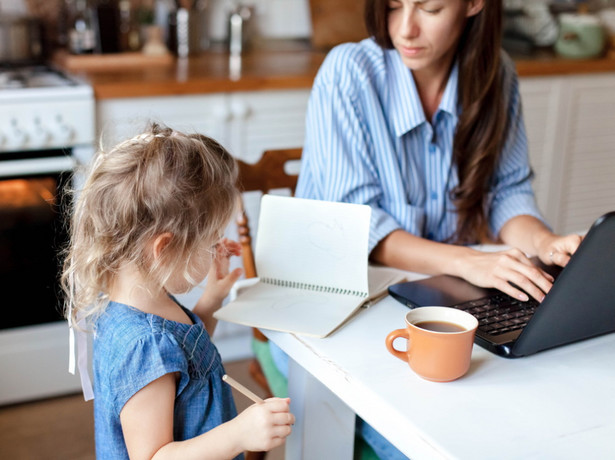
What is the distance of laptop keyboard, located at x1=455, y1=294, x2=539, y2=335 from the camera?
1.09 metres

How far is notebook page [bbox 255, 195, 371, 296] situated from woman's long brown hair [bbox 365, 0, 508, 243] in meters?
0.48

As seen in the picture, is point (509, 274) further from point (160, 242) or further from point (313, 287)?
point (160, 242)

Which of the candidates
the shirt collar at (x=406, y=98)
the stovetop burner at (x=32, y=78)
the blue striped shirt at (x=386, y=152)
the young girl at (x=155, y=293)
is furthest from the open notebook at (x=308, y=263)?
the stovetop burner at (x=32, y=78)

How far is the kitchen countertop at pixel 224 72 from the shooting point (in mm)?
2207

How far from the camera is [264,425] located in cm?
96

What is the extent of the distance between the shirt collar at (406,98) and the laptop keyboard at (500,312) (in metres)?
0.47

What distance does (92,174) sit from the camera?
1057 millimetres

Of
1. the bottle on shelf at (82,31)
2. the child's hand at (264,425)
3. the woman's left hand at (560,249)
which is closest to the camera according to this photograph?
the child's hand at (264,425)

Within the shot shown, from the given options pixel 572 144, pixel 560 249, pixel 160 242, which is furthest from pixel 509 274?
pixel 572 144

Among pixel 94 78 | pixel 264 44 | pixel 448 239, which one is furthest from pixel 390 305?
pixel 264 44

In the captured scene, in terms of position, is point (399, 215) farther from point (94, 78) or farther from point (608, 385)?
point (94, 78)

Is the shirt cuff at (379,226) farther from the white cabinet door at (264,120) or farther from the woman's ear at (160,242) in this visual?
the white cabinet door at (264,120)

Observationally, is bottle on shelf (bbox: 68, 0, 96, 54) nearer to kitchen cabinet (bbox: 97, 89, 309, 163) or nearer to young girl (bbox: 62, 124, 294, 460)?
kitchen cabinet (bbox: 97, 89, 309, 163)

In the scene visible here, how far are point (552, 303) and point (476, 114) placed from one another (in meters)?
0.69
